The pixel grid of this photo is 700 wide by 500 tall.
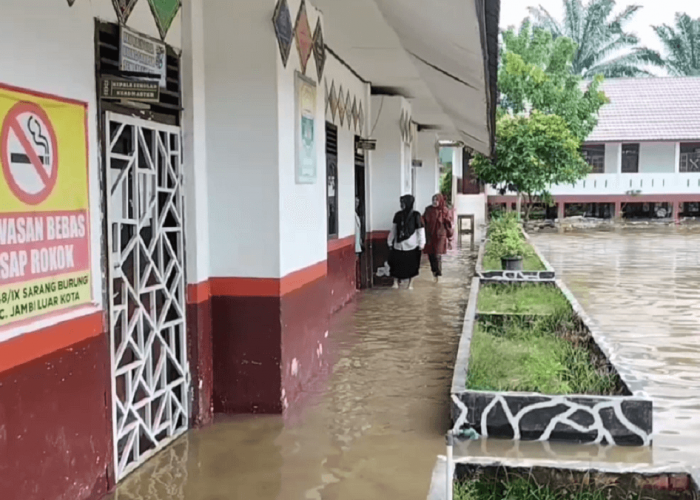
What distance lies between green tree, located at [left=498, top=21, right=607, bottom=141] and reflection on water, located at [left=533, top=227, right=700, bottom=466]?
5648 millimetres

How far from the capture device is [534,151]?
2456cm

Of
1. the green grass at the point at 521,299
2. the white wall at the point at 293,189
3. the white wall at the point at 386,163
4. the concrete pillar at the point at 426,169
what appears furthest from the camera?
the concrete pillar at the point at 426,169

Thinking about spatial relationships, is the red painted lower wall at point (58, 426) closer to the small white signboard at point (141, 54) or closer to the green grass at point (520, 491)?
the small white signboard at point (141, 54)

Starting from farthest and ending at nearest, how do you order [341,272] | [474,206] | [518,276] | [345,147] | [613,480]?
1. [474,206]
2. [518,276]
3. [341,272]
4. [345,147]
5. [613,480]

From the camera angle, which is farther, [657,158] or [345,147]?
[657,158]

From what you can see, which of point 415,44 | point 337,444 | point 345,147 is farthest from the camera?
point 345,147

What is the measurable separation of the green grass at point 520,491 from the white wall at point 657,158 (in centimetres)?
3407

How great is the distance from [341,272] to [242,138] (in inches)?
206

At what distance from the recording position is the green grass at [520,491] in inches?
147

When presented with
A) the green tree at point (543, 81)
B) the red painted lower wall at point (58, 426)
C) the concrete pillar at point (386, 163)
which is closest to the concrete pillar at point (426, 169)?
the green tree at point (543, 81)

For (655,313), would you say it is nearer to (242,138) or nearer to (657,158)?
(242,138)

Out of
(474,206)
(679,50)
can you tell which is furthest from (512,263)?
(679,50)

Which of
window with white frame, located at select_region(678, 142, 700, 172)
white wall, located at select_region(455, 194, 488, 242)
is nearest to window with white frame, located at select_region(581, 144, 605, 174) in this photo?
window with white frame, located at select_region(678, 142, 700, 172)

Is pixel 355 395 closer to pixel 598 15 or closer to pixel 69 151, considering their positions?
pixel 69 151
